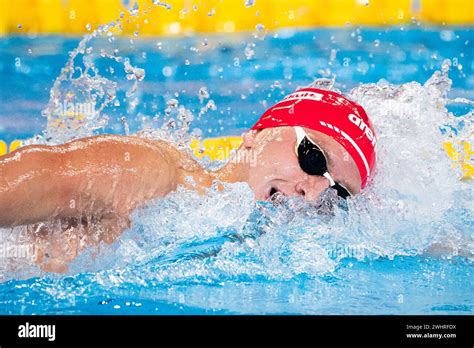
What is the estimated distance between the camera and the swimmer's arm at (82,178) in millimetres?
1729

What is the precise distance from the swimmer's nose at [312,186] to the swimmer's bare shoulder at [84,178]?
349mm

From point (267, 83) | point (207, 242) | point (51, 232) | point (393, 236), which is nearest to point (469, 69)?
point (267, 83)

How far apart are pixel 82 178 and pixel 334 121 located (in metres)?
0.87

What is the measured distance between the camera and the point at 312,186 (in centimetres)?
216

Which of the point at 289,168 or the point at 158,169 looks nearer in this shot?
the point at 158,169

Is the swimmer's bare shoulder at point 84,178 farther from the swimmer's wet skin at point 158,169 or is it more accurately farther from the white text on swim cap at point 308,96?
the white text on swim cap at point 308,96

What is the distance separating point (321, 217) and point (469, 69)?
3296 millimetres

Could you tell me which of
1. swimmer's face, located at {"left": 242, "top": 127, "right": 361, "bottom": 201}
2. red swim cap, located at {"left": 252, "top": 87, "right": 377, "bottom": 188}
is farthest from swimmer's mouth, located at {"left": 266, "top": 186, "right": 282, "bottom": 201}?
red swim cap, located at {"left": 252, "top": 87, "right": 377, "bottom": 188}

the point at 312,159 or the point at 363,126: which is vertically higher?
the point at 363,126

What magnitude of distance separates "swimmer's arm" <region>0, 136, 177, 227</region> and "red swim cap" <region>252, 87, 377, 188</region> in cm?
44

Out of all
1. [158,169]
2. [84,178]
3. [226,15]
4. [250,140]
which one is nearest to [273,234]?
[250,140]

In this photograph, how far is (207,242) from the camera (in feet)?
7.18

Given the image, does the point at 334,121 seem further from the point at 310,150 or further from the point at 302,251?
the point at 302,251
